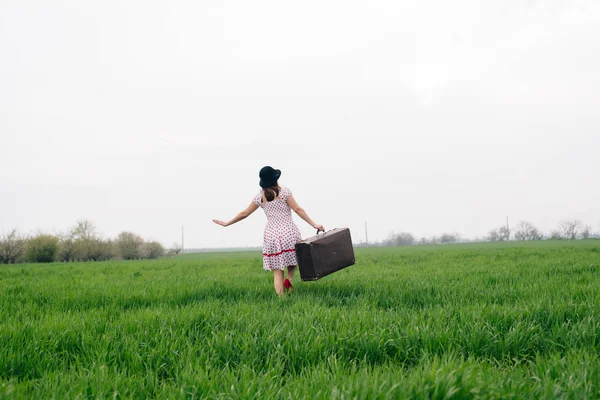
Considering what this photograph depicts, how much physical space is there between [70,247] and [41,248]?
337 cm

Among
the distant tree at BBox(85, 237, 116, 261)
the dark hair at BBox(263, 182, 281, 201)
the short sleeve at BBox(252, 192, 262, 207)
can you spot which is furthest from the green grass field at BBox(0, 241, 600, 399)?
the distant tree at BBox(85, 237, 116, 261)

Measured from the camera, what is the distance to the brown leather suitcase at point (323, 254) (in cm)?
595

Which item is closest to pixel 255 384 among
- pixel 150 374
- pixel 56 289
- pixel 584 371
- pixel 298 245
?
pixel 150 374

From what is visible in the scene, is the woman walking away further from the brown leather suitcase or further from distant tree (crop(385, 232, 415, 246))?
distant tree (crop(385, 232, 415, 246))

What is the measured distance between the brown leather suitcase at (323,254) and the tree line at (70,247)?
42.5 m

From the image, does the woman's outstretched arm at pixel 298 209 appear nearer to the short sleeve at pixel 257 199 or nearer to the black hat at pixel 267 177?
the black hat at pixel 267 177

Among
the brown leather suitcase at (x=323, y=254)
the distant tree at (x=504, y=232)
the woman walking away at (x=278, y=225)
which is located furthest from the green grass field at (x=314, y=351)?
the distant tree at (x=504, y=232)

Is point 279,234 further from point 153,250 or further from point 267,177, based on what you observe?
point 153,250

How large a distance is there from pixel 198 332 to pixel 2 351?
156 centimetres

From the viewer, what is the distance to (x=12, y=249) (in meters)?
38.5

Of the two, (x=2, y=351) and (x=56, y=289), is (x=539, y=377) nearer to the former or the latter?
(x=2, y=351)

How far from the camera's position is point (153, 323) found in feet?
13.5

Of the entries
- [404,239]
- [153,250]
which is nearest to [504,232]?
[404,239]

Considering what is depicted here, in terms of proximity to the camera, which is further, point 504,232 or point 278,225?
point 504,232
